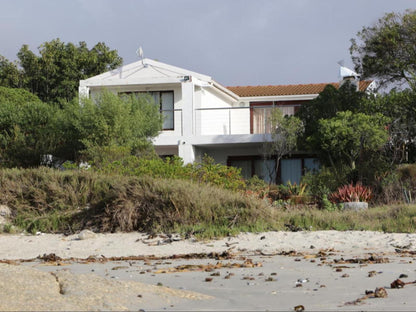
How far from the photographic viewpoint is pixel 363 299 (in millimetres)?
6715

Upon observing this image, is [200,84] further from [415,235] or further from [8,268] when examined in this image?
[8,268]

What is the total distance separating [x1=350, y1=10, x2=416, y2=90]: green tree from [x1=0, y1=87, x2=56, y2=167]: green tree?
39.0ft

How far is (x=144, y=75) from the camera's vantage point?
2766 cm

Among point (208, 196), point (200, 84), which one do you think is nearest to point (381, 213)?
point (208, 196)

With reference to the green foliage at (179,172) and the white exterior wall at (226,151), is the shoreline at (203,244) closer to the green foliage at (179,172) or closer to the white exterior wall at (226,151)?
the green foliage at (179,172)

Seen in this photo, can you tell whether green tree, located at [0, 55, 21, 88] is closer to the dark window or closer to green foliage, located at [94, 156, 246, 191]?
the dark window

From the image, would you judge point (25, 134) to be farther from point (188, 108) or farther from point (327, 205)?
point (327, 205)

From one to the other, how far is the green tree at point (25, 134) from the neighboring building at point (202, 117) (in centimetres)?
201

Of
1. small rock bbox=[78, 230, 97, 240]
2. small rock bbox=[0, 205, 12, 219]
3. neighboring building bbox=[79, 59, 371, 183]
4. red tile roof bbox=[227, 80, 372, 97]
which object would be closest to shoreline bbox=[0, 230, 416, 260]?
small rock bbox=[78, 230, 97, 240]

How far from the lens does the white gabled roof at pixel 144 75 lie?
27234mm

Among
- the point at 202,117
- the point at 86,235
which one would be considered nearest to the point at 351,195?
the point at 86,235

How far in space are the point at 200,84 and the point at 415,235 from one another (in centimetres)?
1616

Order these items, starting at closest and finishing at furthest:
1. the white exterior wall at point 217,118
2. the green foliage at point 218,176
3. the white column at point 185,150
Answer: the green foliage at point 218,176, the white column at point 185,150, the white exterior wall at point 217,118

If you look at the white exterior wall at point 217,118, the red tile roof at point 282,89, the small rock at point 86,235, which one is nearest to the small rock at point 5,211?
the small rock at point 86,235
